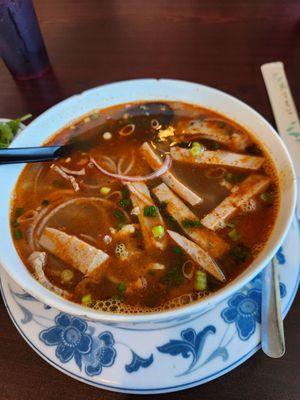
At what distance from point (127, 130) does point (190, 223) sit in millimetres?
740

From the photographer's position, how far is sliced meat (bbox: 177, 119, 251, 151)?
1800 millimetres

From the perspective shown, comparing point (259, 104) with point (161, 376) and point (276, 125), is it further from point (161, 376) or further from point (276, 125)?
point (161, 376)

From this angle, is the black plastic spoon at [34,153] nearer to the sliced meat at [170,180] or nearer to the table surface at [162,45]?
the sliced meat at [170,180]

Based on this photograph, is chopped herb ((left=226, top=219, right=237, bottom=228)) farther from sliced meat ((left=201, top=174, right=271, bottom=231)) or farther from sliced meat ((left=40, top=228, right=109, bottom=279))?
sliced meat ((left=40, top=228, right=109, bottom=279))

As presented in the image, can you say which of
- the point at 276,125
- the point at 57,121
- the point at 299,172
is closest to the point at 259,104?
the point at 276,125

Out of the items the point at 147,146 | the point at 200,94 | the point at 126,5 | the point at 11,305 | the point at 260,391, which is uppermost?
the point at 126,5

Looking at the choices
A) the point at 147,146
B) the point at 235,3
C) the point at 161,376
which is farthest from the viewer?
the point at 235,3

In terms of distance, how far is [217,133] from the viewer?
6.14ft

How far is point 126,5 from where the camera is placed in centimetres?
305

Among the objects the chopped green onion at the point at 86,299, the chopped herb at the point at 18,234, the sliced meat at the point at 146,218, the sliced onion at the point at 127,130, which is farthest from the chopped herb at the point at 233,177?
the chopped herb at the point at 18,234

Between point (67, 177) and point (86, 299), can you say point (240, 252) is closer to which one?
point (86, 299)

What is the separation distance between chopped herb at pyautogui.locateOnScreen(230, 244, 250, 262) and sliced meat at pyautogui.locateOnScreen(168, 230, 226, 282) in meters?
0.09

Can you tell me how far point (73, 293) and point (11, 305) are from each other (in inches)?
10.3

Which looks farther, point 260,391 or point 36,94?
point 36,94
